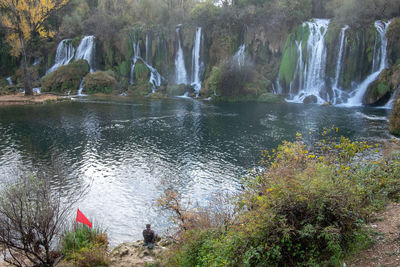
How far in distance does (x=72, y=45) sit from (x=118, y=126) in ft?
131

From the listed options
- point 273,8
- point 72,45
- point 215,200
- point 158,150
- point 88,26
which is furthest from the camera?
point 88,26

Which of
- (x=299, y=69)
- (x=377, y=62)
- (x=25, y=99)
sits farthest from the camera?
(x=299, y=69)

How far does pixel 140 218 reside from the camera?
1447 cm

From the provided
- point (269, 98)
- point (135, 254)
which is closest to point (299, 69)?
point (269, 98)

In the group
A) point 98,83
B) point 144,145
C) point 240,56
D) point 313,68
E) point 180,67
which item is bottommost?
point 144,145

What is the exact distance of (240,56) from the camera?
180 ft

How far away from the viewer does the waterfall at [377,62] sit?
4078 cm

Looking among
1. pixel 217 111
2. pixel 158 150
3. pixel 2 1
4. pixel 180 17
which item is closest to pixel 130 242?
pixel 158 150

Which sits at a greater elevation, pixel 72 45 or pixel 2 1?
pixel 2 1

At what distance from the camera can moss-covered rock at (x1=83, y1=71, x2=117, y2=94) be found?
57.0 meters

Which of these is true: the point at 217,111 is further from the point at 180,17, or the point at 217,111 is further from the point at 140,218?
the point at 180,17

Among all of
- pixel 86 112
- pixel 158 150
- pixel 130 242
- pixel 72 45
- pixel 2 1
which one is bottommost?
pixel 130 242

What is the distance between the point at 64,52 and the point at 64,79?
32.9 feet

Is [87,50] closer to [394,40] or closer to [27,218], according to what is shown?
[394,40]
